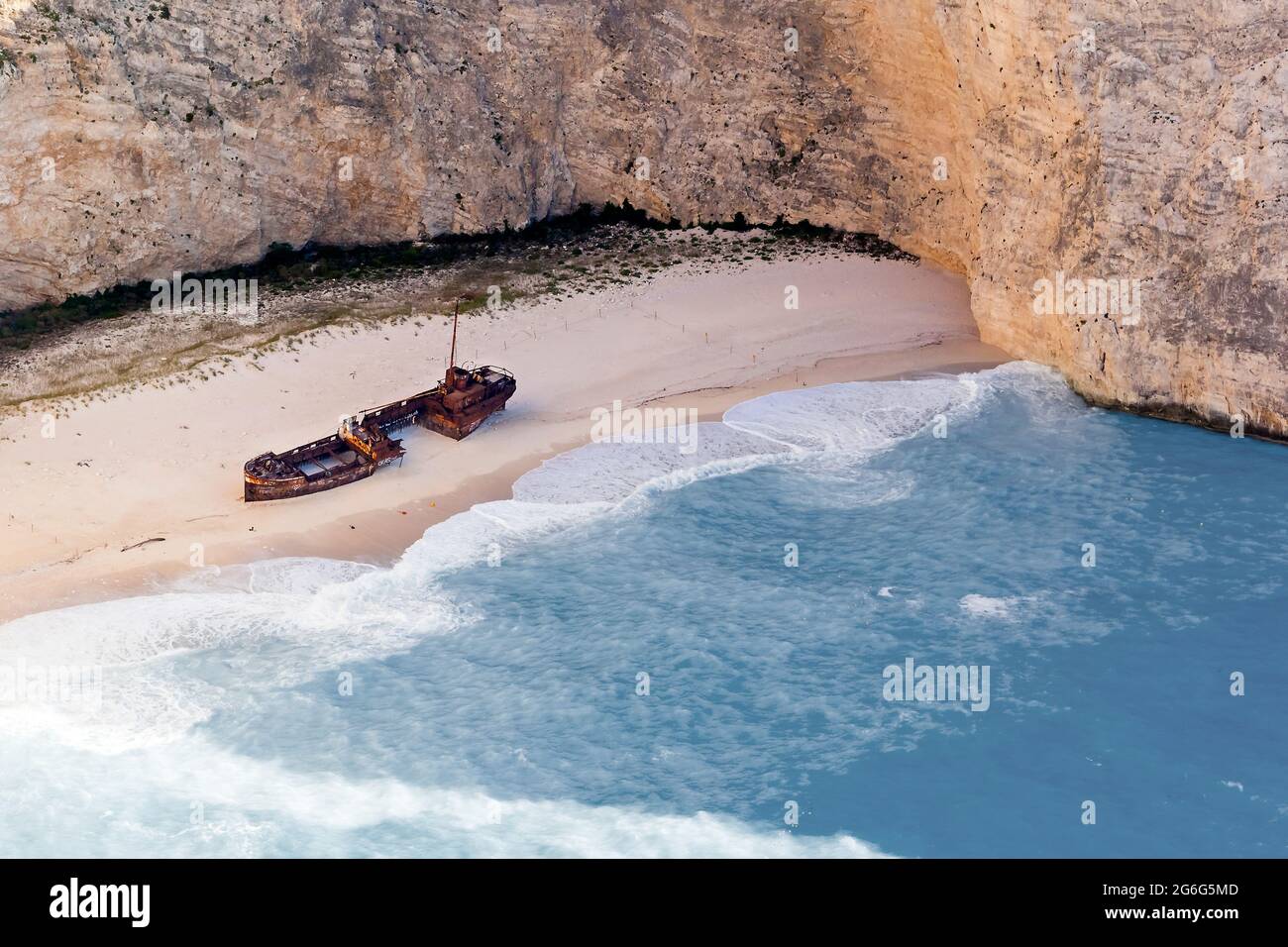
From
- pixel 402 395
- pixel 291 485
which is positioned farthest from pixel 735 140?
pixel 291 485

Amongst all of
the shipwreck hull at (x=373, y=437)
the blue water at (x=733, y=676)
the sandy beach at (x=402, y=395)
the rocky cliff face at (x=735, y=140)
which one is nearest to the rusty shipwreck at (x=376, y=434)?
the shipwreck hull at (x=373, y=437)

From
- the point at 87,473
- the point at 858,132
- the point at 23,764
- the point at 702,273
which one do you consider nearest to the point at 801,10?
the point at 858,132

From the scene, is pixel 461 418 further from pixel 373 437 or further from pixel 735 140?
pixel 735 140

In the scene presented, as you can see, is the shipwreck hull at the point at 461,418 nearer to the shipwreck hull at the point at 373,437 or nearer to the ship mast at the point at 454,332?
the shipwreck hull at the point at 373,437

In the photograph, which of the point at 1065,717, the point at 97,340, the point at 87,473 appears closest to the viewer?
the point at 1065,717

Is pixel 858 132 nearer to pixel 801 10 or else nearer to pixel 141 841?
pixel 801 10

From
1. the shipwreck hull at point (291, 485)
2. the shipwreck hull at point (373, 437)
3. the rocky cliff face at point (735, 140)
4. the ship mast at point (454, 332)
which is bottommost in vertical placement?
the shipwreck hull at point (291, 485)
